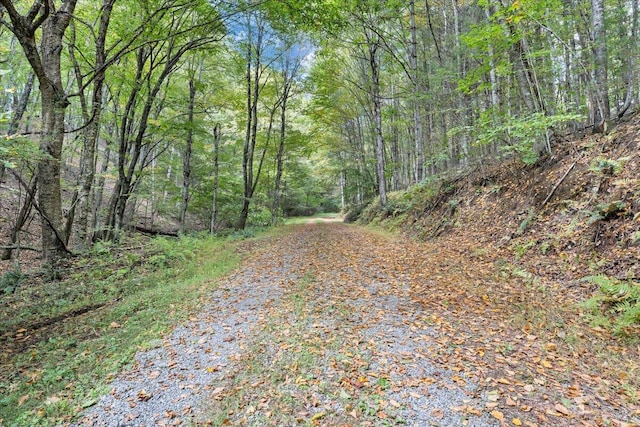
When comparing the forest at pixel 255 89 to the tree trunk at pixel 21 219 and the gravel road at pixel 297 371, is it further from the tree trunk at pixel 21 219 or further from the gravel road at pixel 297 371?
the gravel road at pixel 297 371

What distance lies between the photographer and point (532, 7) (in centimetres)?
697

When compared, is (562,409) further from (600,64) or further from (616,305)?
(600,64)

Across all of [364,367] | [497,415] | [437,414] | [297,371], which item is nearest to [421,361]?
[364,367]

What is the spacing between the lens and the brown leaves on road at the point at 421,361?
277 centimetres

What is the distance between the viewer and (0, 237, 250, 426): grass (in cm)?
314

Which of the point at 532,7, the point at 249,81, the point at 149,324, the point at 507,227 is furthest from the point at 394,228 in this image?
the point at 149,324

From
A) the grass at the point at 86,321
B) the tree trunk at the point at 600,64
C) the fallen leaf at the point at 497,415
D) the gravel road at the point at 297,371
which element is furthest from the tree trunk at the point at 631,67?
the grass at the point at 86,321

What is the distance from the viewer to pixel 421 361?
3.52 m

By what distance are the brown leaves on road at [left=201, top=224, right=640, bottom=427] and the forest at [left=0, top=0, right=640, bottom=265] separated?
3.59 m

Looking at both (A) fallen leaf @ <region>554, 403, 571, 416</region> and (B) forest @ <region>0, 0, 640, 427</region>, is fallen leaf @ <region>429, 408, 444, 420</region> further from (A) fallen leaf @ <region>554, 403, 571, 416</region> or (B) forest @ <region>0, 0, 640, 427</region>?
(A) fallen leaf @ <region>554, 403, 571, 416</region>

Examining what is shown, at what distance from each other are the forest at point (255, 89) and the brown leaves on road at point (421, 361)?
3.59 metres

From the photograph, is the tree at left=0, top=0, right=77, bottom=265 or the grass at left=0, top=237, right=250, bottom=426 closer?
the grass at left=0, top=237, right=250, bottom=426

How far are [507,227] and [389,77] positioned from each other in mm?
15357

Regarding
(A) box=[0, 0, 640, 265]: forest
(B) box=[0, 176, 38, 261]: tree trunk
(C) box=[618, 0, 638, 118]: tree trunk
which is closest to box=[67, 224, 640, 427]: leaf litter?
(A) box=[0, 0, 640, 265]: forest
